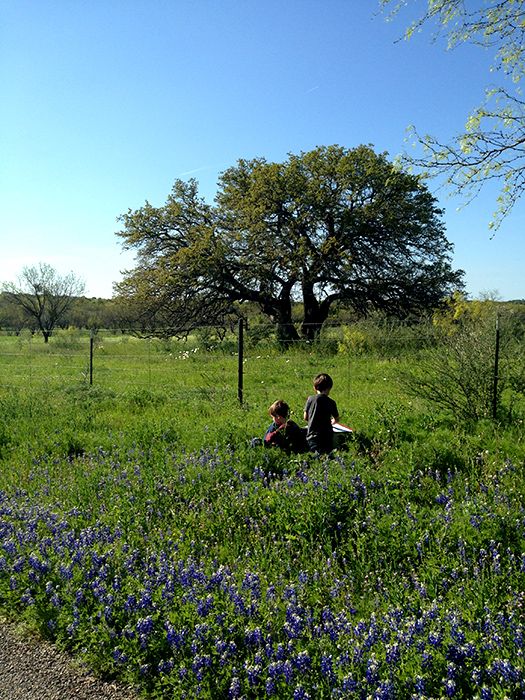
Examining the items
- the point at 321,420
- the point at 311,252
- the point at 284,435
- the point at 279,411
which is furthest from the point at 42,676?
the point at 311,252

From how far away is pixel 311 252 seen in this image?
26.8 meters

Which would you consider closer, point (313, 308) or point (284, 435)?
point (284, 435)

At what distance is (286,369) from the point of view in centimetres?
1712

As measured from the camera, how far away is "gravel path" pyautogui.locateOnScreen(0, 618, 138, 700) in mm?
3168

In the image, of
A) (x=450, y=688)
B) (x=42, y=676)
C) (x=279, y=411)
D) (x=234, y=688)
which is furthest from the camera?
(x=279, y=411)

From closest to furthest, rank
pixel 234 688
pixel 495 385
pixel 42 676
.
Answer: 1. pixel 234 688
2. pixel 42 676
3. pixel 495 385

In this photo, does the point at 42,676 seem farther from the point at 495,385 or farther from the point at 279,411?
the point at 495,385

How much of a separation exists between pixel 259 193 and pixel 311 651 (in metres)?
25.5

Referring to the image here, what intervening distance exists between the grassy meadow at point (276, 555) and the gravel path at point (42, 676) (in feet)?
0.31

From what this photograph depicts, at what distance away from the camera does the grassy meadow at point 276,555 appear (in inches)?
118

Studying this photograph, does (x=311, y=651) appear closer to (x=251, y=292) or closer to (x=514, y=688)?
(x=514, y=688)

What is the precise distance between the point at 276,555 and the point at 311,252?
2333 centimetres

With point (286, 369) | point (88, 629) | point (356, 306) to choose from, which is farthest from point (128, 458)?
point (356, 306)

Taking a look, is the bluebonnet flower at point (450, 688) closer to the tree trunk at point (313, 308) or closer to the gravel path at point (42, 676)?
the gravel path at point (42, 676)
